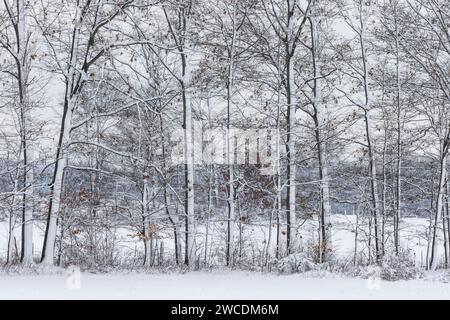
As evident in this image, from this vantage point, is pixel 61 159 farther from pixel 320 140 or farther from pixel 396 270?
pixel 396 270

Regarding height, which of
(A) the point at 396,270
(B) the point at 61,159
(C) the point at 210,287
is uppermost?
(B) the point at 61,159

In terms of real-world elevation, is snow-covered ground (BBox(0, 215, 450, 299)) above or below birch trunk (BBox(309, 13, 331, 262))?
below

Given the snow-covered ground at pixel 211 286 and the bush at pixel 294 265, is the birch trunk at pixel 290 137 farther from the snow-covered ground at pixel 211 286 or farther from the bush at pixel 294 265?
the snow-covered ground at pixel 211 286

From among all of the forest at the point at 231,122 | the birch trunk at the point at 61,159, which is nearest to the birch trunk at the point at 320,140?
the forest at the point at 231,122

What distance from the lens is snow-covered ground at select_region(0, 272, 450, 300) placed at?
8586mm

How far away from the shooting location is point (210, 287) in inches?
391

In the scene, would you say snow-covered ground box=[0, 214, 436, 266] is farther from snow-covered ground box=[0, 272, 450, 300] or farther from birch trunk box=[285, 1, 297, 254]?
snow-covered ground box=[0, 272, 450, 300]

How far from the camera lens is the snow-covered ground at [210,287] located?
8586mm

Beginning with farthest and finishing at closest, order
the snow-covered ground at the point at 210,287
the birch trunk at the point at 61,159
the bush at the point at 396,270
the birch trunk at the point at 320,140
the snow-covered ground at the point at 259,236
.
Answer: the snow-covered ground at the point at 259,236, the birch trunk at the point at 320,140, the birch trunk at the point at 61,159, the bush at the point at 396,270, the snow-covered ground at the point at 210,287

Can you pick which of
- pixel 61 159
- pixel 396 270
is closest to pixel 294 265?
pixel 396 270

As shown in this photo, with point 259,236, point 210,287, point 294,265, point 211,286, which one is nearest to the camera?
point 210,287

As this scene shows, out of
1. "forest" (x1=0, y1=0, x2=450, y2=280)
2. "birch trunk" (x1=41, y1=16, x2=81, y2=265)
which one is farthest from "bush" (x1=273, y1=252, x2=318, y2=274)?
"birch trunk" (x1=41, y1=16, x2=81, y2=265)
